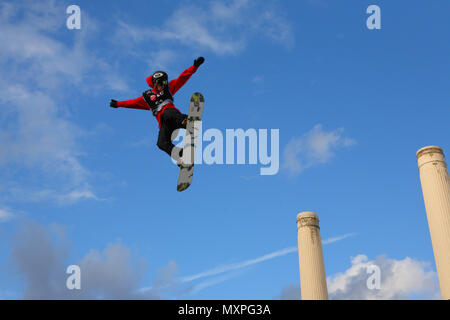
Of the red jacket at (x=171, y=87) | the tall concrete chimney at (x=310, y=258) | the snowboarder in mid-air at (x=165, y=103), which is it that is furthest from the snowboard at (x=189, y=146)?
the tall concrete chimney at (x=310, y=258)

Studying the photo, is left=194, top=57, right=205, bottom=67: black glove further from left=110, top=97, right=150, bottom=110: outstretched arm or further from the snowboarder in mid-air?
left=110, top=97, right=150, bottom=110: outstretched arm

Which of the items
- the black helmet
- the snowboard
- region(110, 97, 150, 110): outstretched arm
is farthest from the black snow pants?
region(110, 97, 150, 110): outstretched arm

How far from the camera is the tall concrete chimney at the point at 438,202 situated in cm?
2267

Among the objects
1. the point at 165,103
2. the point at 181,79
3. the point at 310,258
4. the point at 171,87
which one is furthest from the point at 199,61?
the point at 310,258

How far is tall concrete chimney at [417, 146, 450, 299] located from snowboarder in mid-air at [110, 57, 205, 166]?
1382 centimetres

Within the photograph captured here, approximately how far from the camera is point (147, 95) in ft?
Result: 55.5

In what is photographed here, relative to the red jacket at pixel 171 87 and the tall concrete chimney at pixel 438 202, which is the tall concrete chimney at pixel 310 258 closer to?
the tall concrete chimney at pixel 438 202

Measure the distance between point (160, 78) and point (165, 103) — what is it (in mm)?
881

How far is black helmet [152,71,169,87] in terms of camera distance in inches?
658
